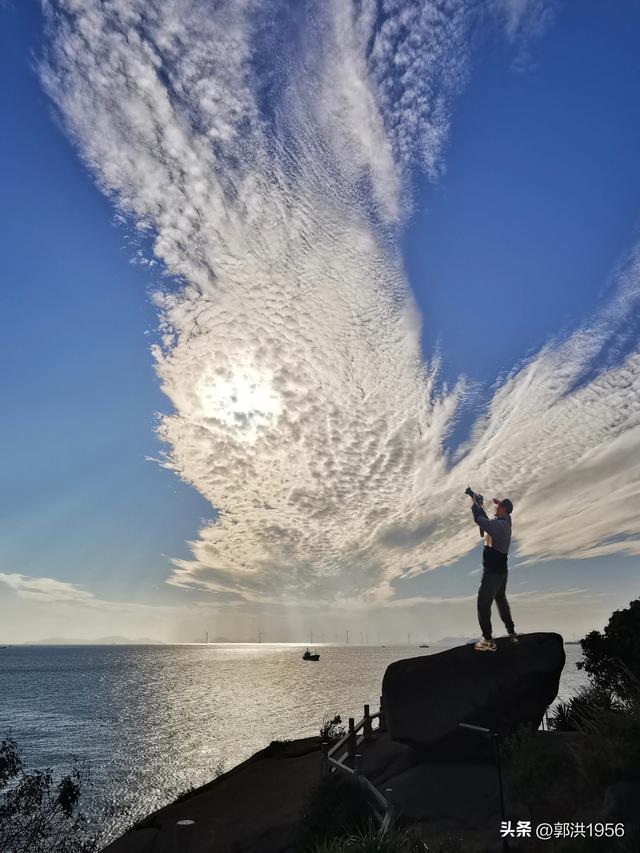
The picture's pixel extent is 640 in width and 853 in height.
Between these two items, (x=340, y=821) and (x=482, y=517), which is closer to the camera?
(x=482, y=517)

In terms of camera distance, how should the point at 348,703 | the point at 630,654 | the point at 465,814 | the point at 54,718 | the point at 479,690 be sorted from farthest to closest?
the point at 348,703
the point at 54,718
the point at 630,654
the point at 479,690
the point at 465,814

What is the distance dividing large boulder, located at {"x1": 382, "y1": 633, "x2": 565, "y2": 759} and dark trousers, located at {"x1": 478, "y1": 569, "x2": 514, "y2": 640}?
310 centimetres

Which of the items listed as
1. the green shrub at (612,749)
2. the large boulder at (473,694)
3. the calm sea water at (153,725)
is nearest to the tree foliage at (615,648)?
the large boulder at (473,694)

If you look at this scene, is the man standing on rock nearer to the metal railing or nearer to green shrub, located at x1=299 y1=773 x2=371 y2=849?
the metal railing

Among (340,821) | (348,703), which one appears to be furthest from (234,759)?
(340,821)

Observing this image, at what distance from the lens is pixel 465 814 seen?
1115 cm

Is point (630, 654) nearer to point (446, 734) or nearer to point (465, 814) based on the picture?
point (446, 734)

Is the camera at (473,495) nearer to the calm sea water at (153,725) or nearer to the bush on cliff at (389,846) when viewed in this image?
the bush on cliff at (389,846)

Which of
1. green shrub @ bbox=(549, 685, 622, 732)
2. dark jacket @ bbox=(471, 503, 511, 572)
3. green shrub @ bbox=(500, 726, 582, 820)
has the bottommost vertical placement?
green shrub @ bbox=(500, 726, 582, 820)

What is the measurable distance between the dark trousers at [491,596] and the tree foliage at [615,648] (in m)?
9.93

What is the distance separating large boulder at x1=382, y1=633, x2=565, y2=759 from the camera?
46.6ft

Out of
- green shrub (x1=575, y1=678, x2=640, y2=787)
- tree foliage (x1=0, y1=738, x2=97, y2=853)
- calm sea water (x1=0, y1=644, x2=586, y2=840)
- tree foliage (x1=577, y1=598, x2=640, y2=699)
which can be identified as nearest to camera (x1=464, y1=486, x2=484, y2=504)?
green shrub (x1=575, y1=678, x2=640, y2=787)

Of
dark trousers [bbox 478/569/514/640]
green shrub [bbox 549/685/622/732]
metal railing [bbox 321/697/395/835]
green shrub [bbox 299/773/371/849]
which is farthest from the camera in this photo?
green shrub [bbox 549/685/622/732]

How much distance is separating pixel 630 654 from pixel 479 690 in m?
7.53
